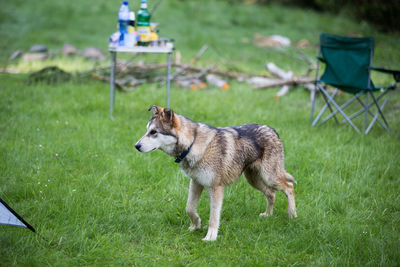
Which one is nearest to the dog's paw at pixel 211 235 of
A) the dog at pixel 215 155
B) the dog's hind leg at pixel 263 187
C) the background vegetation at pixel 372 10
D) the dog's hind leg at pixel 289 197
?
the dog at pixel 215 155

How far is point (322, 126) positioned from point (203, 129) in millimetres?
3892

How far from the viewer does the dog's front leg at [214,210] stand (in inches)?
139

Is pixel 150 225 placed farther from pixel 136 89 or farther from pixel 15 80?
pixel 15 80

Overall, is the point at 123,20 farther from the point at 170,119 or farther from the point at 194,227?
the point at 194,227

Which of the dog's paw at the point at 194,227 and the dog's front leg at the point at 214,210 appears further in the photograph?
the dog's paw at the point at 194,227

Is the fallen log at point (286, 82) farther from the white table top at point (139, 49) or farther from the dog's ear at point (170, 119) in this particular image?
the dog's ear at point (170, 119)

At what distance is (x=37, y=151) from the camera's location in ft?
16.6

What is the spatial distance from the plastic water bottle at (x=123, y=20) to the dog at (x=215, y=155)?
326 cm

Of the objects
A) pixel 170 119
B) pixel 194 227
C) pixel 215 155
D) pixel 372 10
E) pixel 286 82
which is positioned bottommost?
pixel 194 227

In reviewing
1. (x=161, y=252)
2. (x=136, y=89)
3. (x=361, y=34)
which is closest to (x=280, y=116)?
(x=136, y=89)

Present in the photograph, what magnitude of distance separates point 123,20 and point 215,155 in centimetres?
367

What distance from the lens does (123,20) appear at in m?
6.24

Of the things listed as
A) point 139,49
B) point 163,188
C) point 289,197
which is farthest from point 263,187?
point 139,49

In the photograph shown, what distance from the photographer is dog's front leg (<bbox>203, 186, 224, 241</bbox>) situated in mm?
3535
